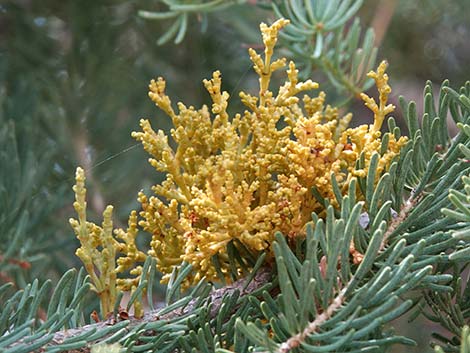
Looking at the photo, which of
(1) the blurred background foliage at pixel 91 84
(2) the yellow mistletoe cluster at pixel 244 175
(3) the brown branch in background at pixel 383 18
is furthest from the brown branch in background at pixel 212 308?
(3) the brown branch in background at pixel 383 18

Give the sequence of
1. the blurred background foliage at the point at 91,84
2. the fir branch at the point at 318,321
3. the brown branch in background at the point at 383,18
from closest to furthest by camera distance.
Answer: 1. the fir branch at the point at 318,321
2. the blurred background foliage at the point at 91,84
3. the brown branch in background at the point at 383,18

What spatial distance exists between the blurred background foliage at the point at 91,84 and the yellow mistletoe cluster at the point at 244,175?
1.69 ft

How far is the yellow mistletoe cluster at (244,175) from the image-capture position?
511 mm

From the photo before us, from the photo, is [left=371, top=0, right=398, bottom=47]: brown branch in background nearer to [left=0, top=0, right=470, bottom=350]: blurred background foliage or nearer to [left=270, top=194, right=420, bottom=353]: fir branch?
[left=0, top=0, right=470, bottom=350]: blurred background foliage

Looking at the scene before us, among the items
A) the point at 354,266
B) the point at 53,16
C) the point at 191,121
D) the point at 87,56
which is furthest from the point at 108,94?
the point at 354,266

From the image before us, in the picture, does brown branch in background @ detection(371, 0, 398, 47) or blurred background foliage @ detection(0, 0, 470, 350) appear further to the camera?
brown branch in background @ detection(371, 0, 398, 47)

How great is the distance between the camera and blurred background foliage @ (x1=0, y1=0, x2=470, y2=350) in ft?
3.68

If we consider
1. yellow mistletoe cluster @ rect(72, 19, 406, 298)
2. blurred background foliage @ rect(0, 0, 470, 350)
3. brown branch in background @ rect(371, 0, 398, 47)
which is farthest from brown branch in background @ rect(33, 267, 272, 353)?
Answer: brown branch in background @ rect(371, 0, 398, 47)

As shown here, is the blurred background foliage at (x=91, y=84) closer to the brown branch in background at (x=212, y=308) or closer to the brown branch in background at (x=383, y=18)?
the brown branch in background at (x=383, y=18)


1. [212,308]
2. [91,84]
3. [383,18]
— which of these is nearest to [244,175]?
[212,308]

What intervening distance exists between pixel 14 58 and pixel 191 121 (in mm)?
830

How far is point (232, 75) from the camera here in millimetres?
1359

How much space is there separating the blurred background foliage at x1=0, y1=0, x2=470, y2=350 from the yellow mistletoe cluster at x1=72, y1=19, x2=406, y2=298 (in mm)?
514

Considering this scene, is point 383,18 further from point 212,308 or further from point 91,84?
point 212,308
